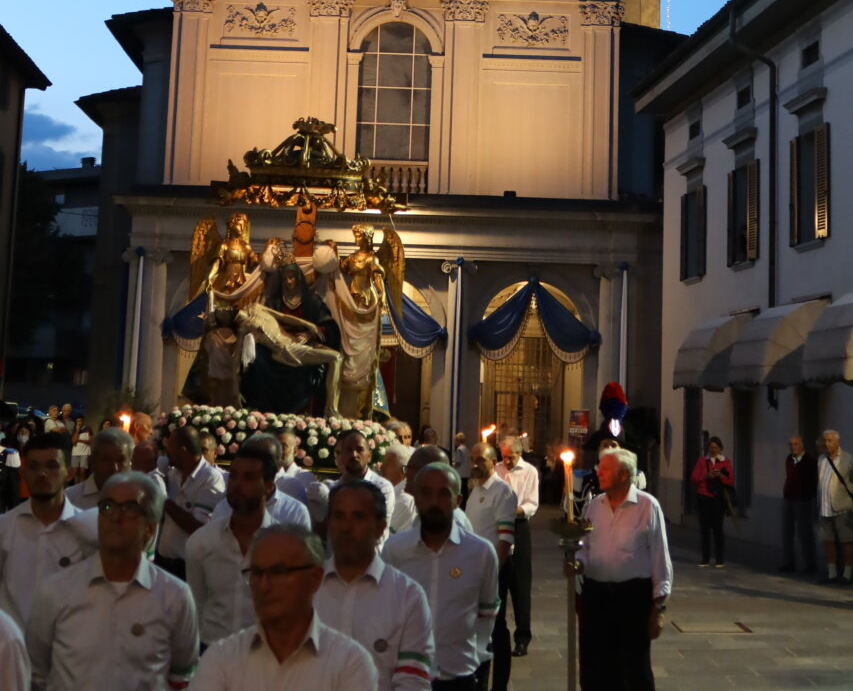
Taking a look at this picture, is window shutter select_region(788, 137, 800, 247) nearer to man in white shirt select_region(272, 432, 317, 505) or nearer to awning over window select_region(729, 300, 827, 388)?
awning over window select_region(729, 300, 827, 388)

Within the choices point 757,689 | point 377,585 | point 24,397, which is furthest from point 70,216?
point 377,585

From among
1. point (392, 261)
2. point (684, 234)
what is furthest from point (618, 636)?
point (684, 234)

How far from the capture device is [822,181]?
21750mm

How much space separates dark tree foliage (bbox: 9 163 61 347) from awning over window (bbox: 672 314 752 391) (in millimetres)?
34149

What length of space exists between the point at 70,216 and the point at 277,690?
6704cm

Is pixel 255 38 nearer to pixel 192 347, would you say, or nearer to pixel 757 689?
pixel 192 347


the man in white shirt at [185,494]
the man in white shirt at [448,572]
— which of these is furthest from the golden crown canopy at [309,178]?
the man in white shirt at [448,572]

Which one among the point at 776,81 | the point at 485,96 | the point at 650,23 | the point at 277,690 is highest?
the point at 650,23

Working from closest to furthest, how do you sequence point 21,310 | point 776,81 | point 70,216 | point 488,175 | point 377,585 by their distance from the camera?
point 377,585 → point 776,81 → point 488,175 → point 21,310 → point 70,216

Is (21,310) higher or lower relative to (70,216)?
lower

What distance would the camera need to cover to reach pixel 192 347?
1272 inches

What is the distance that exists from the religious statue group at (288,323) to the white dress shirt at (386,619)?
1067 centimetres

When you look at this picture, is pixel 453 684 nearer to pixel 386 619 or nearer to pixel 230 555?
pixel 230 555

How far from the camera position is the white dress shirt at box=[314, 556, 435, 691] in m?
5.07
